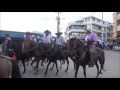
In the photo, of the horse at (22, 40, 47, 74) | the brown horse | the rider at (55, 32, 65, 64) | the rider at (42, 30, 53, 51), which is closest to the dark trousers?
the rider at (55, 32, 65, 64)

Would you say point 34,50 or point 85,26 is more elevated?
point 85,26

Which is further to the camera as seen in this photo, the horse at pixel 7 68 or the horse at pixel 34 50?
the horse at pixel 34 50

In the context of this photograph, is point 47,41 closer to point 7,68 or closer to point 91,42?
point 91,42

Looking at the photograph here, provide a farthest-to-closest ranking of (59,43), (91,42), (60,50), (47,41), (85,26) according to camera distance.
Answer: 1. (85,26)
2. (59,43)
3. (47,41)
4. (60,50)
5. (91,42)

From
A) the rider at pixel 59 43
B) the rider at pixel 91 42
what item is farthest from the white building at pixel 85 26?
the rider at pixel 91 42

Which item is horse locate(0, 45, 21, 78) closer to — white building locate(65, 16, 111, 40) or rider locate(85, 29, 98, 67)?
rider locate(85, 29, 98, 67)

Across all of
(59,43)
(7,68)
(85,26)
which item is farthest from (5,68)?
(85,26)

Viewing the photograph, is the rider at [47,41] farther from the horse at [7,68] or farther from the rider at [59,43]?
the horse at [7,68]

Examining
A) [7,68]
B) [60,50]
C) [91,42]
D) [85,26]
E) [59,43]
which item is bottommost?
[7,68]
